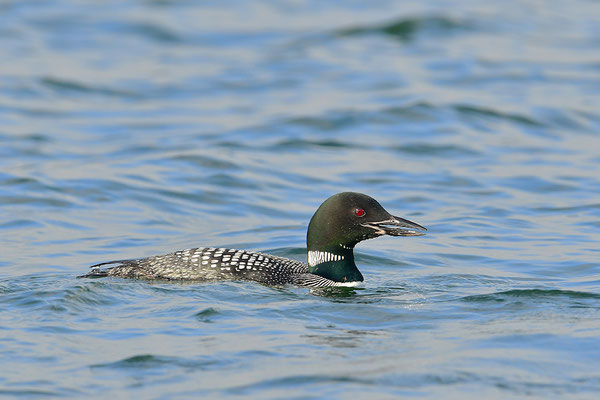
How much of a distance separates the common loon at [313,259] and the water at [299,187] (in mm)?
204

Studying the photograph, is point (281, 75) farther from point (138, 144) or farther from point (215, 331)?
point (215, 331)

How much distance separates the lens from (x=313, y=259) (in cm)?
788

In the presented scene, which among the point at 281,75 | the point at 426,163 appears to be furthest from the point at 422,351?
the point at 281,75

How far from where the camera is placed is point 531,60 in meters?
19.2

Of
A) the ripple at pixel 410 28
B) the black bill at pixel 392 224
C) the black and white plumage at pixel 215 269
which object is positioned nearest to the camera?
the black and white plumage at pixel 215 269

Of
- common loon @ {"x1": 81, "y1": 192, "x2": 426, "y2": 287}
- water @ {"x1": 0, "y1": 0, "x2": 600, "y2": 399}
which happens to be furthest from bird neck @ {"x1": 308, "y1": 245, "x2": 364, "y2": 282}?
water @ {"x1": 0, "y1": 0, "x2": 600, "y2": 399}

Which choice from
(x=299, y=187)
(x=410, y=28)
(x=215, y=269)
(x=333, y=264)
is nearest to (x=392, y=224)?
(x=333, y=264)

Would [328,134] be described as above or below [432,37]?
below

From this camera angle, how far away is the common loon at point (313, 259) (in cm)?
757

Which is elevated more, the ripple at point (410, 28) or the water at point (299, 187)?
the ripple at point (410, 28)

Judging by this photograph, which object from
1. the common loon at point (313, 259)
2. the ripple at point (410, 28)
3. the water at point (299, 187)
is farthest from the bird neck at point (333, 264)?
the ripple at point (410, 28)

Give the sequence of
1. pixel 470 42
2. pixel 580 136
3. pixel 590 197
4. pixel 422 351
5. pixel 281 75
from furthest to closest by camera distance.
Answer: pixel 470 42 < pixel 281 75 < pixel 580 136 < pixel 590 197 < pixel 422 351

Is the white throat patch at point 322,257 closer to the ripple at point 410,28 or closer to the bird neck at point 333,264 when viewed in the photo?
the bird neck at point 333,264

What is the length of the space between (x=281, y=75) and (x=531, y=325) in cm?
1205
